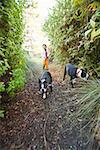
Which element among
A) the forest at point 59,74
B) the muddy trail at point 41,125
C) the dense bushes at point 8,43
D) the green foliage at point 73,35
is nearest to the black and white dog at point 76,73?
the forest at point 59,74

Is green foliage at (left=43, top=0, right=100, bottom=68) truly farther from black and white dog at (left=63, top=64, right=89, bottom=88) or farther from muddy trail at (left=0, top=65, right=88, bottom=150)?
muddy trail at (left=0, top=65, right=88, bottom=150)

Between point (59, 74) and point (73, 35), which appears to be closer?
point (73, 35)

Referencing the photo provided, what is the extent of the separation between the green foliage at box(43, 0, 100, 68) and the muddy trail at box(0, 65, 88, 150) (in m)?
1.22

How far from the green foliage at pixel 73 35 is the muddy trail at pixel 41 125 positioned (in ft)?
4.01

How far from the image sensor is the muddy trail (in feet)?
14.4

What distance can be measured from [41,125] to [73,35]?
12.3 feet

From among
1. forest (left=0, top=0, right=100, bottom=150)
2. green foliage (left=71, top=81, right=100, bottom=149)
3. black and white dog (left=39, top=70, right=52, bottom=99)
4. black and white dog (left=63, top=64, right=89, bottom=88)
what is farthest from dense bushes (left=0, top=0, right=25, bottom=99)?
black and white dog (left=63, top=64, right=89, bottom=88)

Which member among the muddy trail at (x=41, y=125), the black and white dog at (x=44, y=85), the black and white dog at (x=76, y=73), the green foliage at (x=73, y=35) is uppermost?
the green foliage at (x=73, y=35)

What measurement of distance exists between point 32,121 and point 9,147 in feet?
2.89

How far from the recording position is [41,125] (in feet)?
16.4

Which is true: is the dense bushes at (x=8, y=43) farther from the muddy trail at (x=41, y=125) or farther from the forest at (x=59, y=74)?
the muddy trail at (x=41, y=125)

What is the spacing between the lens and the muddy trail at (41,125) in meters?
4.39

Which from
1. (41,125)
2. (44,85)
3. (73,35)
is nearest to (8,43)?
(41,125)

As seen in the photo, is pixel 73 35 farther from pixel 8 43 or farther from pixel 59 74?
pixel 8 43
